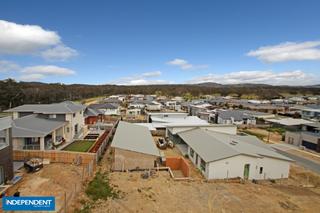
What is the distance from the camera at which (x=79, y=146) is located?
75.0 feet

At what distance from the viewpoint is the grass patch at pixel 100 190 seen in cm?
1239

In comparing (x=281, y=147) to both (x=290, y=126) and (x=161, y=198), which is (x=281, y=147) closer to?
(x=290, y=126)

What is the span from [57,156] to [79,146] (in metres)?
5.21

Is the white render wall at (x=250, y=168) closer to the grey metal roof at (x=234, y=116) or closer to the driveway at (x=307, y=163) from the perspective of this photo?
the driveway at (x=307, y=163)

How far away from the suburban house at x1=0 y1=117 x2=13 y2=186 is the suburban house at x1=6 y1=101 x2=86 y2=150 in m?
5.51

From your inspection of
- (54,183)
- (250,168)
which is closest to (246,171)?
(250,168)

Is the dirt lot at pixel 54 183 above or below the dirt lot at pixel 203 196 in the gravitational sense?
above

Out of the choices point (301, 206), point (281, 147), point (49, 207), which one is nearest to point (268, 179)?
point (301, 206)

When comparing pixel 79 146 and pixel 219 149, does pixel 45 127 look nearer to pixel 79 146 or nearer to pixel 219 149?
pixel 79 146

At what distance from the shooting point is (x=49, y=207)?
21.5 feet

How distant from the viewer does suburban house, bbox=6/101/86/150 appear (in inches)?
745

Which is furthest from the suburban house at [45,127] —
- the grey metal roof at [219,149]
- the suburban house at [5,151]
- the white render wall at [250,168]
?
the white render wall at [250,168]

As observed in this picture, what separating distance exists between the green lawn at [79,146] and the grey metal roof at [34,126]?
2.63m

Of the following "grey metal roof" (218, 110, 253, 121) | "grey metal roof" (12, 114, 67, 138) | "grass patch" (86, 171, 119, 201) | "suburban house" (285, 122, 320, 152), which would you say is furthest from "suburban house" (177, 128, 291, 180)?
"grey metal roof" (218, 110, 253, 121)
